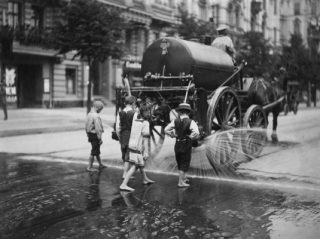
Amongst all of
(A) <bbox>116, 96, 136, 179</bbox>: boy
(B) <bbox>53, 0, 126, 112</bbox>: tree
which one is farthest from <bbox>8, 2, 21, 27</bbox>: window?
(A) <bbox>116, 96, 136, 179</bbox>: boy

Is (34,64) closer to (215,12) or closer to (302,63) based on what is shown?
(302,63)

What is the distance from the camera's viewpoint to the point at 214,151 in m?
9.11

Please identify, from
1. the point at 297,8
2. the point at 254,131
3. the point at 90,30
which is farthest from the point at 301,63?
the point at 254,131

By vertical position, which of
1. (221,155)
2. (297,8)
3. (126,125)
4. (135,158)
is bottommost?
(221,155)

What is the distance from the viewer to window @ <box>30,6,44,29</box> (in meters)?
30.1

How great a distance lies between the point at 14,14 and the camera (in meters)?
28.7

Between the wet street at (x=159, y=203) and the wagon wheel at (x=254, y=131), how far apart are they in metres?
0.33

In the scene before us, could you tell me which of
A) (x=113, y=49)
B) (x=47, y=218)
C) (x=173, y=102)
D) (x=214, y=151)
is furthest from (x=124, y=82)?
(x=113, y=49)

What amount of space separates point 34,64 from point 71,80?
127 inches

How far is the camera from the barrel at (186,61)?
9.24m

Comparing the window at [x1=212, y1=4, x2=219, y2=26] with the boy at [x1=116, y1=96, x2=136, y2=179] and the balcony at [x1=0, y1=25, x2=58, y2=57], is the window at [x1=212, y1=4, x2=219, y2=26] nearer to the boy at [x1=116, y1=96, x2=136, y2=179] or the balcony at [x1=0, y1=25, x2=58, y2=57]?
the balcony at [x1=0, y1=25, x2=58, y2=57]

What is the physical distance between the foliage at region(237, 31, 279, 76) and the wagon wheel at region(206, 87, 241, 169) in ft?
77.2

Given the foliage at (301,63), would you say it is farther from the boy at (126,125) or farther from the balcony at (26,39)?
the boy at (126,125)

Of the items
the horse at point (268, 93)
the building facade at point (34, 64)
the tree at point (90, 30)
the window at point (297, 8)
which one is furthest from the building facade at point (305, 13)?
the building facade at point (34, 64)
